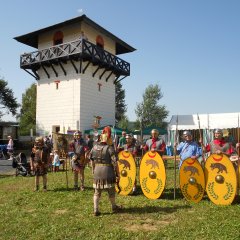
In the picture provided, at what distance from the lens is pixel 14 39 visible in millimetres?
25469

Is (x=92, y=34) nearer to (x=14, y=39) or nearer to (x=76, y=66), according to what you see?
(x=76, y=66)

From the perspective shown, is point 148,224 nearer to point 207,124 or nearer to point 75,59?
point 207,124

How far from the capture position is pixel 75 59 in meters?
22.8

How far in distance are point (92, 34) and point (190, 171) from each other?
63.9 ft

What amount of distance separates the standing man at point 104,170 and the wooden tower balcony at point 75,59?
16.4 m

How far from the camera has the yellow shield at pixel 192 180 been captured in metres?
6.93

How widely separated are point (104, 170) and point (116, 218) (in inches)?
37.6

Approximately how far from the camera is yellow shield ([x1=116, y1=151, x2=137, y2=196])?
7.82 m

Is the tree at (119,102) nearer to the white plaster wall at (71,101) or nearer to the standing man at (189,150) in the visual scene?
the white plaster wall at (71,101)

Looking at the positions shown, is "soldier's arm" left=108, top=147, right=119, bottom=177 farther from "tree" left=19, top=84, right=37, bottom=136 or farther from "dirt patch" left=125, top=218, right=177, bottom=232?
"tree" left=19, top=84, right=37, bottom=136

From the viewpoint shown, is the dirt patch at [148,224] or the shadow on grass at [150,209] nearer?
the dirt patch at [148,224]

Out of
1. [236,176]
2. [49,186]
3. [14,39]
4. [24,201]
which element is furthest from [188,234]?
[14,39]

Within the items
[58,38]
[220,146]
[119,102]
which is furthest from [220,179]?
[119,102]

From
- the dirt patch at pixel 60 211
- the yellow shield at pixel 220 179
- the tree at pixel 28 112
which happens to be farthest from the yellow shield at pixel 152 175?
the tree at pixel 28 112
